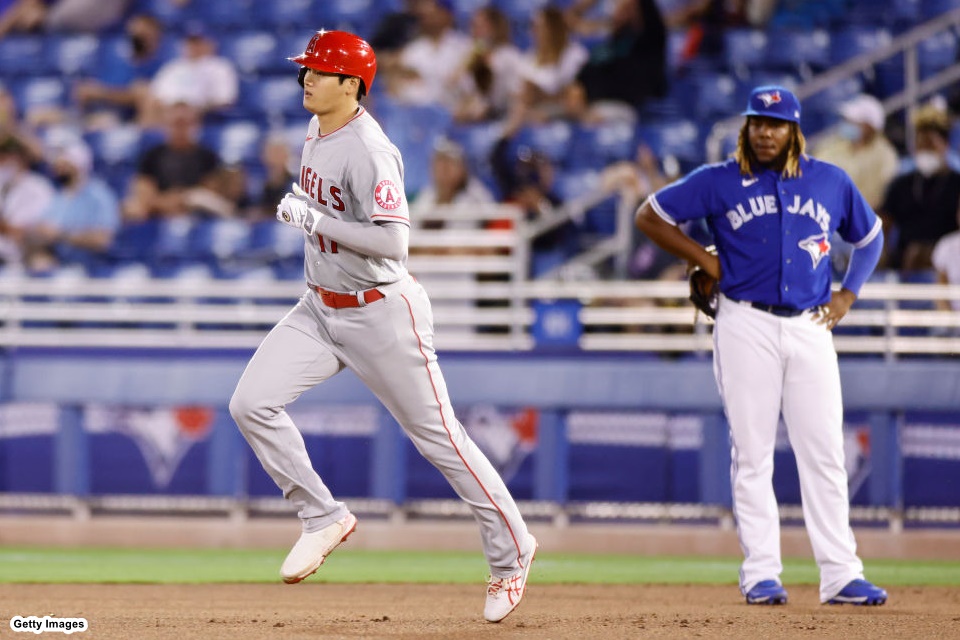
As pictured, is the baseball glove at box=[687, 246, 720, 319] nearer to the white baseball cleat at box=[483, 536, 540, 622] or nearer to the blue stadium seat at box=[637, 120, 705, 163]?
the white baseball cleat at box=[483, 536, 540, 622]

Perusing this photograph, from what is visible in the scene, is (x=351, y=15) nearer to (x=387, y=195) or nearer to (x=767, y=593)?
(x=767, y=593)

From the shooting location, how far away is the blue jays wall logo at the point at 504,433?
10453 mm

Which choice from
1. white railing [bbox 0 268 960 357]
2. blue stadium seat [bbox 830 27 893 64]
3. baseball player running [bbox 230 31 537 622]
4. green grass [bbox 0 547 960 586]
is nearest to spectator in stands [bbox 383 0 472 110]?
white railing [bbox 0 268 960 357]

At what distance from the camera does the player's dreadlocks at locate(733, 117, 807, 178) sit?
21.1 ft

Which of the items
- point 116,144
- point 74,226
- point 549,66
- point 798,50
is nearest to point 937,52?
point 798,50

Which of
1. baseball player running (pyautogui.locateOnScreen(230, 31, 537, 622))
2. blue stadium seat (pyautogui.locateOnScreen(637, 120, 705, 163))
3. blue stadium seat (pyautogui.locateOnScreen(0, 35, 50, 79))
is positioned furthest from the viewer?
blue stadium seat (pyautogui.locateOnScreen(0, 35, 50, 79))

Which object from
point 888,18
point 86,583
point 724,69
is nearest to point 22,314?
point 86,583

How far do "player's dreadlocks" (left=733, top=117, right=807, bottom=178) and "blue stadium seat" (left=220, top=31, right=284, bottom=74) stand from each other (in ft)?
29.7

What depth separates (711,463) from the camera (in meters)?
10.1

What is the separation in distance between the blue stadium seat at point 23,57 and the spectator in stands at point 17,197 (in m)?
1.88

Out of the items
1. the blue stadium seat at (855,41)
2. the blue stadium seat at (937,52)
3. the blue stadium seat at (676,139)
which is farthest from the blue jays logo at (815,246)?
the blue stadium seat at (855,41)

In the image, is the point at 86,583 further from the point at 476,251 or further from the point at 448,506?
the point at 476,251

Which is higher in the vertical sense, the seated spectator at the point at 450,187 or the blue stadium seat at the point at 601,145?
the blue stadium seat at the point at 601,145

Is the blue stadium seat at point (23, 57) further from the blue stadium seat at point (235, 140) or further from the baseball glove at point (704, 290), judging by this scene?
the baseball glove at point (704, 290)
